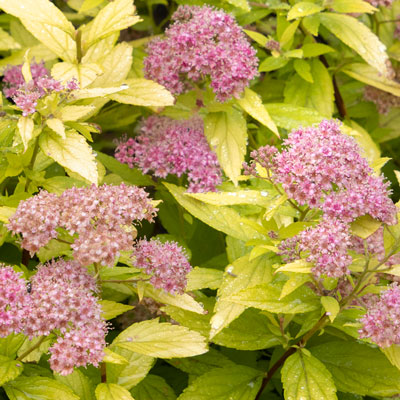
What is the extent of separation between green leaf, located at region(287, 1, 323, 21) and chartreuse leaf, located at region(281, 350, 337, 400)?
1.21m

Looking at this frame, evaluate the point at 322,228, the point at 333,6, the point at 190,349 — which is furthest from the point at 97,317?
the point at 333,6

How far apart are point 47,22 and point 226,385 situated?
1.21 meters

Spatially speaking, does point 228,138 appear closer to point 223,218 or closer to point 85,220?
point 223,218

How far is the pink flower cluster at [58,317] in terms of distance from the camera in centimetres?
131

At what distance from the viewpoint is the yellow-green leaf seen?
5.13 feet

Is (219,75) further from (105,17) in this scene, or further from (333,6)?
(333,6)

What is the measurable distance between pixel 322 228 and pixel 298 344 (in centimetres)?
50

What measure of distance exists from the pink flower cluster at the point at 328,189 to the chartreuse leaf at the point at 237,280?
0.16 metres

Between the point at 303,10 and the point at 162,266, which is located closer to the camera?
the point at 162,266

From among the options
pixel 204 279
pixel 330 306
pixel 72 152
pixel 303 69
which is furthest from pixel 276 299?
pixel 303 69

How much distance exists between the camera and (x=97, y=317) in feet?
4.51

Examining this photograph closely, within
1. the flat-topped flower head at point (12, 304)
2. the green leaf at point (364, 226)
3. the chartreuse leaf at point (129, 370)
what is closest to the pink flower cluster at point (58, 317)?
the flat-topped flower head at point (12, 304)

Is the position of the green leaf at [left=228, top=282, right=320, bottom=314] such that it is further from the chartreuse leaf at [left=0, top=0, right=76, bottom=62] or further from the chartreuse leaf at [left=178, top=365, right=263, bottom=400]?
the chartreuse leaf at [left=0, top=0, right=76, bottom=62]

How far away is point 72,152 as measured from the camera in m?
→ 1.63
